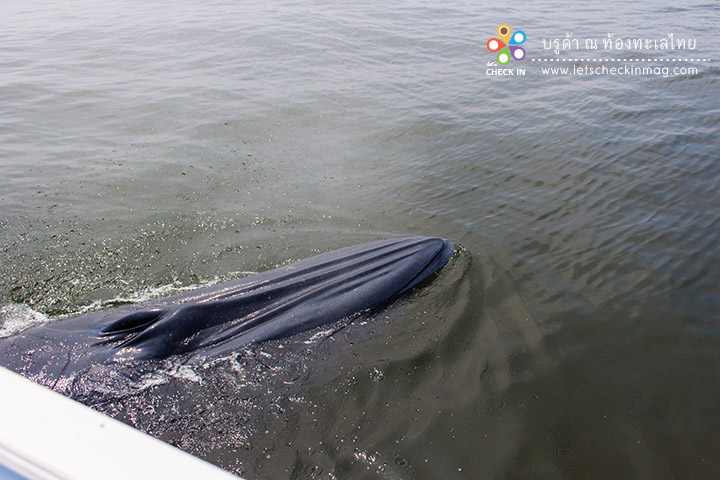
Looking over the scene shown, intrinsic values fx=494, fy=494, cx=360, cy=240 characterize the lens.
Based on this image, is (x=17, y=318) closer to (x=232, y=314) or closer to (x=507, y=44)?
(x=232, y=314)

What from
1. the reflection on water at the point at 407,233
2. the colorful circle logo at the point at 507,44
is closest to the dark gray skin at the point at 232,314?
the reflection on water at the point at 407,233

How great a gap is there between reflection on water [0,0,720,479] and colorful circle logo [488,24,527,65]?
29.5 inches

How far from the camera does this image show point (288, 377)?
458cm

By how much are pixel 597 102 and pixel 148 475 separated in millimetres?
11566

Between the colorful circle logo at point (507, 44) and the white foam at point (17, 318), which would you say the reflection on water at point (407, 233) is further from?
the colorful circle logo at point (507, 44)

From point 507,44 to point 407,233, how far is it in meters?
10.8

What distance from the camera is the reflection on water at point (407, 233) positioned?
162 inches

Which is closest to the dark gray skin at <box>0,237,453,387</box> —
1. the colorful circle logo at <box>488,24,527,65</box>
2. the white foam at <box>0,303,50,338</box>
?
the white foam at <box>0,303,50,338</box>

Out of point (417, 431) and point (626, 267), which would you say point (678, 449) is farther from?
point (626, 267)

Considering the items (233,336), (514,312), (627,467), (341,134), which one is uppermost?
(341,134)

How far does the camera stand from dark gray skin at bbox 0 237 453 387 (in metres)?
4.27

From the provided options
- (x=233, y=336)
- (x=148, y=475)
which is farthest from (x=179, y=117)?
(x=148, y=475)

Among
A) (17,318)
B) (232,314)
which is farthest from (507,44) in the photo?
(17,318)

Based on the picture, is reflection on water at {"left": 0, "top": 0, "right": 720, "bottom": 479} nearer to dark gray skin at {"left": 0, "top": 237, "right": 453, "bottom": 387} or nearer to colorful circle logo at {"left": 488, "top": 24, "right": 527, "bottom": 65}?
dark gray skin at {"left": 0, "top": 237, "right": 453, "bottom": 387}
